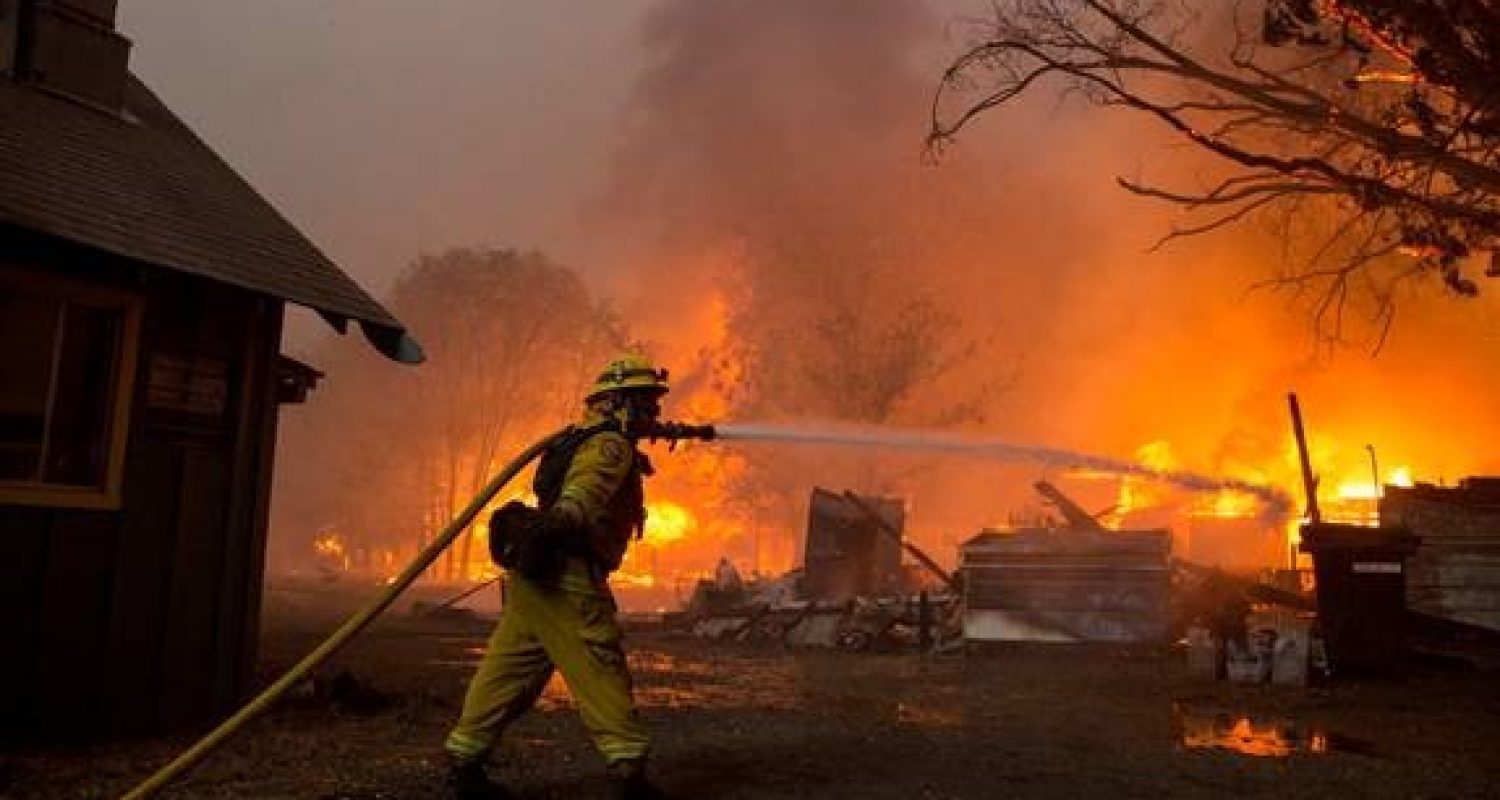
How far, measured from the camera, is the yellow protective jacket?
5.21m

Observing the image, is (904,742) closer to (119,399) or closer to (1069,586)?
(119,399)

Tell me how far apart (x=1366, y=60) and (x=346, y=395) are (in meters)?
50.3

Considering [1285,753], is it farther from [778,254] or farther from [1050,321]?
[1050,321]

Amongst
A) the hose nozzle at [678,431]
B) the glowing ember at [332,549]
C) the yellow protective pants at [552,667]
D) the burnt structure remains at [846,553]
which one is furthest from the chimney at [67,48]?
the glowing ember at [332,549]

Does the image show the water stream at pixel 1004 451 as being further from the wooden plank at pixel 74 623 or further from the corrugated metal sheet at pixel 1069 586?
the wooden plank at pixel 74 623

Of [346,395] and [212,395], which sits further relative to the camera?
[346,395]

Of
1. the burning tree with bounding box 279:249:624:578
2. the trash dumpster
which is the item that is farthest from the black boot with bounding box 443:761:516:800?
the burning tree with bounding box 279:249:624:578

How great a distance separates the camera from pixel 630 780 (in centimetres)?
499

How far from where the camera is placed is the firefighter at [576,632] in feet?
16.7

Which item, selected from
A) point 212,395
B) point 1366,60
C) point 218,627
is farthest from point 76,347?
point 1366,60

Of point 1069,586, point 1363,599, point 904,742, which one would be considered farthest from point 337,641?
point 1069,586

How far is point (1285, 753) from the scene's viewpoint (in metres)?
7.14

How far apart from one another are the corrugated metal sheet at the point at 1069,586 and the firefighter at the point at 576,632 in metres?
9.80

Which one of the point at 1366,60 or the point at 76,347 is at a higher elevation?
the point at 1366,60
